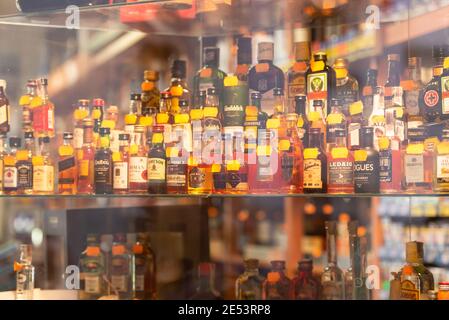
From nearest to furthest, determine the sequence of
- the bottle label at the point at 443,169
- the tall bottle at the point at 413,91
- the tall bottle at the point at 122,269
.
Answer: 1. the bottle label at the point at 443,169
2. the tall bottle at the point at 413,91
3. the tall bottle at the point at 122,269

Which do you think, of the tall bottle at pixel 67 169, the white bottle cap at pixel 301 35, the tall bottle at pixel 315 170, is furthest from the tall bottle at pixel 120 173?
the white bottle cap at pixel 301 35

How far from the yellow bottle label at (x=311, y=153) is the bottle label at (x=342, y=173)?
0.07 meters

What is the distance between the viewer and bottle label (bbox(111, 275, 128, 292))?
7.60 feet

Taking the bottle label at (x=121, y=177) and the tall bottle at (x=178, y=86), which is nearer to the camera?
the bottle label at (x=121, y=177)

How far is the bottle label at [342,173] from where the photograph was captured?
1.93m

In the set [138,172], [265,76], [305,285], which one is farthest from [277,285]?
[265,76]

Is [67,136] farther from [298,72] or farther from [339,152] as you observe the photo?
[339,152]

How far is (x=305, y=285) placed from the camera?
7.14 feet

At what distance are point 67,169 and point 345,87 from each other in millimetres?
951

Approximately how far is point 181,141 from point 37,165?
1.63 feet

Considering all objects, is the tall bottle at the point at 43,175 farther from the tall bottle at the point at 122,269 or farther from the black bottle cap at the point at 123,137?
the tall bottle at the point at 122,269

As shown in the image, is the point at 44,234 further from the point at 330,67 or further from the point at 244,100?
the point at 330,67

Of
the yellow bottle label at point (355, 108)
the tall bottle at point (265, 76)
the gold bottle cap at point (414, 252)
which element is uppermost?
the tall bottle at point (265, 76)
